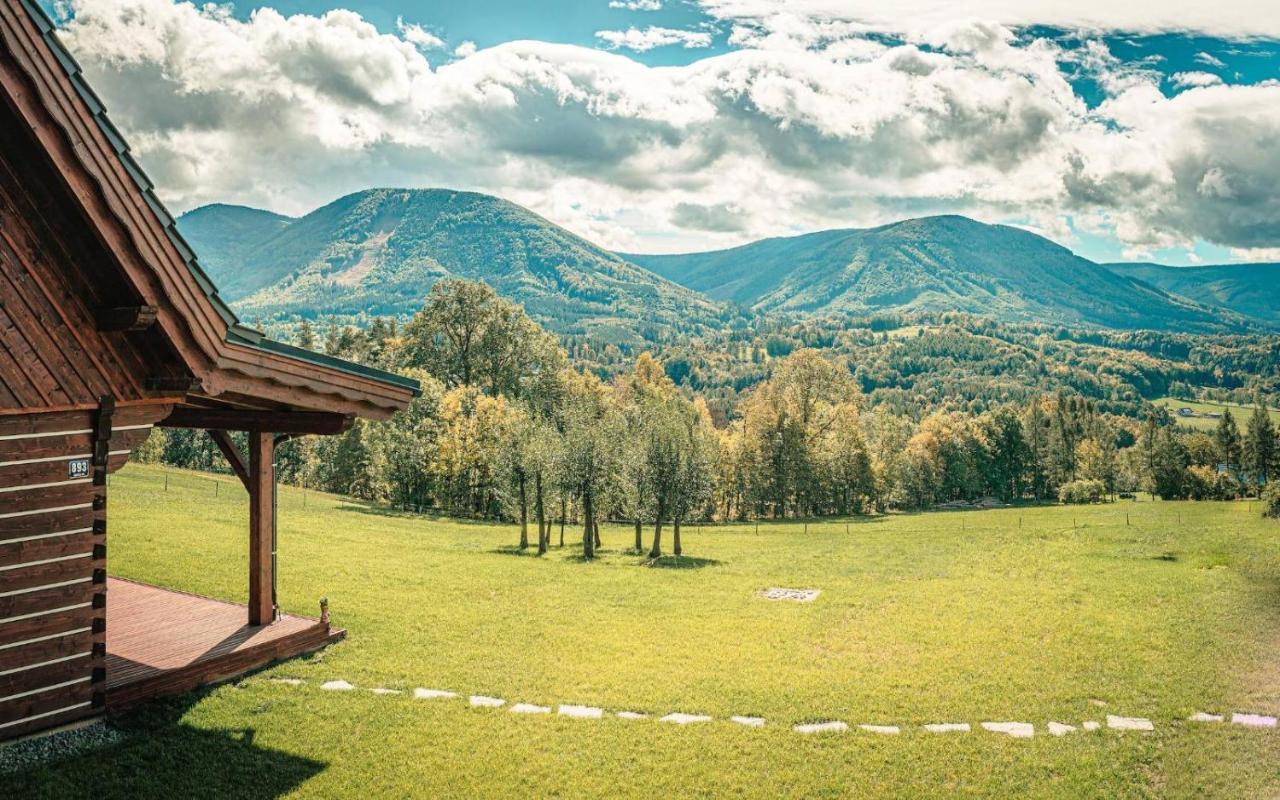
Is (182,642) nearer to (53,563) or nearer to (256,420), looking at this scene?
(256,420)

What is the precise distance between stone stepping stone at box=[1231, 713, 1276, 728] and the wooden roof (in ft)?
53.4

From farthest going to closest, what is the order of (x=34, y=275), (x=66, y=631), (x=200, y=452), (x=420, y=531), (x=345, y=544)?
1. (x=200, y=452)
2. (x=420, y=531)
3. (x=345, y=544)
4. (x=66, y=631)
5. (x=34, y=275)

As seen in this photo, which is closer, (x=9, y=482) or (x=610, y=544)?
(x=9, y=482)

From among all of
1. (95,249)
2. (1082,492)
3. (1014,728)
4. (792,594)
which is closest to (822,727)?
(1014,728)

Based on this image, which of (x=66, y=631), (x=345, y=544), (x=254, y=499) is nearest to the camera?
(x=66, y=631)

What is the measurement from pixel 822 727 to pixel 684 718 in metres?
2.11

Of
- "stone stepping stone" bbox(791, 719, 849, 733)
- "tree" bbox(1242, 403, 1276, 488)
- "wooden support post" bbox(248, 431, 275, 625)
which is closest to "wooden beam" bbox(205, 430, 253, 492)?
"wooden support post" bbox(248, 431, 275, 625)

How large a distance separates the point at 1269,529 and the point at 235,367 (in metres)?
50.3

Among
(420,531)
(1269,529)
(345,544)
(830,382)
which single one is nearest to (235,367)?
(345,544)

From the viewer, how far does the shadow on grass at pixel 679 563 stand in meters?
32.8

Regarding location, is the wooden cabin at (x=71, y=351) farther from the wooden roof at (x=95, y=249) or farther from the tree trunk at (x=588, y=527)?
the tree trunk at (x=588, y=527)

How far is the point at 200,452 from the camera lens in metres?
81.8

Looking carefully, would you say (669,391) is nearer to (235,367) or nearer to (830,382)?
(830,382)

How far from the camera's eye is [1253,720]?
1307cm
